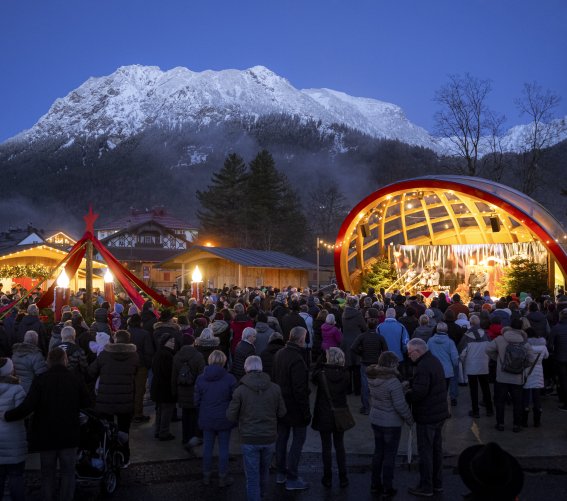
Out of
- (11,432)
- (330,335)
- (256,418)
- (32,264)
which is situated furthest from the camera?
(32,264)

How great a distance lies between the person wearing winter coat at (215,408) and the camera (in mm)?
6582

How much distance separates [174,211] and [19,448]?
121 m

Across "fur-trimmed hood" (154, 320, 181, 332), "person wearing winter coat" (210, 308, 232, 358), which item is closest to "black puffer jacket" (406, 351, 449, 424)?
"fur-trimmed hood" (154, 320, 181, 332)

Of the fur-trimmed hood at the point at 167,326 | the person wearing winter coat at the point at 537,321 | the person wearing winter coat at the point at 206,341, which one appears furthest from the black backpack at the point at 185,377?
the person wearing winter coat at the point at 537,321

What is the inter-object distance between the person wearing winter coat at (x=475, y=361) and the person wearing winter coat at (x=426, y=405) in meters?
3.47

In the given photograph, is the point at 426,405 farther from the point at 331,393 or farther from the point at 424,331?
the point at 424,331

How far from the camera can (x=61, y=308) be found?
1209 centimetres

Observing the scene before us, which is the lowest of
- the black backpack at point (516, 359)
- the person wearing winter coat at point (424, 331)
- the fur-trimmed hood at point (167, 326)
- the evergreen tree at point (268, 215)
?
the black backpack at point (516, 359)

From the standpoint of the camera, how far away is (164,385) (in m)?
8.15

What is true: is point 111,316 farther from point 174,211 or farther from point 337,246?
point 174,211

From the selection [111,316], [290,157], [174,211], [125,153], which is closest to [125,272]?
[111,316]

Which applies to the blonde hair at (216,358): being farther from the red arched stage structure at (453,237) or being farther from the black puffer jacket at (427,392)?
the red arched stage structure at (453,237)

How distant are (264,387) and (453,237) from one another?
27.6 m

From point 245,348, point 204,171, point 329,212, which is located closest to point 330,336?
point 245,348
